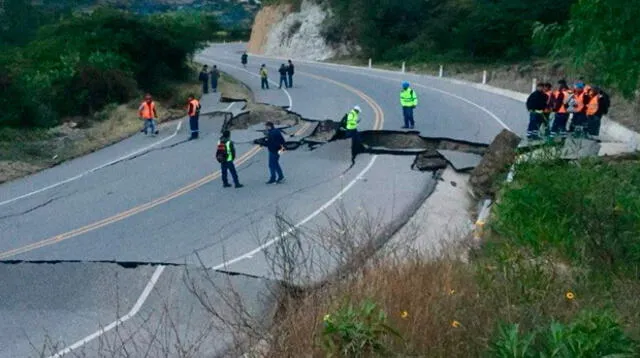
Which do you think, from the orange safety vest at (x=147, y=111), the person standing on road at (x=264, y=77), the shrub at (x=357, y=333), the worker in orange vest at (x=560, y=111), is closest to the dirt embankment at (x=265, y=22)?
the person standing on road at (x=264, y=77)

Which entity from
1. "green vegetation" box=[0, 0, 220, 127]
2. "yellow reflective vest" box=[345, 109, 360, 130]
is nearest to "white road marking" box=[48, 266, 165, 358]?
"yellow reflective vest" box=[345, 109, 360, 130]

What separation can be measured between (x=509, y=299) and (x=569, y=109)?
621 inches

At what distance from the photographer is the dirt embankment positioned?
7240 cm

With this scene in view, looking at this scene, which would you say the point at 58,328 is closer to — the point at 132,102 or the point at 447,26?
the point at 132,102

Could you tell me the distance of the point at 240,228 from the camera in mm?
16703

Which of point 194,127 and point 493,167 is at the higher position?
point 493,167

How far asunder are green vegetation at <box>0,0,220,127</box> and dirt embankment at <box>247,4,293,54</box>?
24.9 m

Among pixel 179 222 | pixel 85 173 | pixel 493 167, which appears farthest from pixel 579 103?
pixel 85 173

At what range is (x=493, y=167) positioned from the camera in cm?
1983

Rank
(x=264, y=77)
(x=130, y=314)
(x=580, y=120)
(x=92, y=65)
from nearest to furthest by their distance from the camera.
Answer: (x=130, y=314)
(x=580, y=120)
(x=92, y=65)
(x=264, y=77)

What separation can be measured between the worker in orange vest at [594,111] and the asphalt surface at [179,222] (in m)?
2.65

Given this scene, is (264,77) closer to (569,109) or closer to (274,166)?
(569,109)

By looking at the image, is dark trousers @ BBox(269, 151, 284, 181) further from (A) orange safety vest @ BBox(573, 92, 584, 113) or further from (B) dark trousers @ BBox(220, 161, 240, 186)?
(A) orange safety vest @ BBox(573, 92, 584, 113)

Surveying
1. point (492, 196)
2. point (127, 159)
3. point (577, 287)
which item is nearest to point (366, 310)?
point (577, 287)
